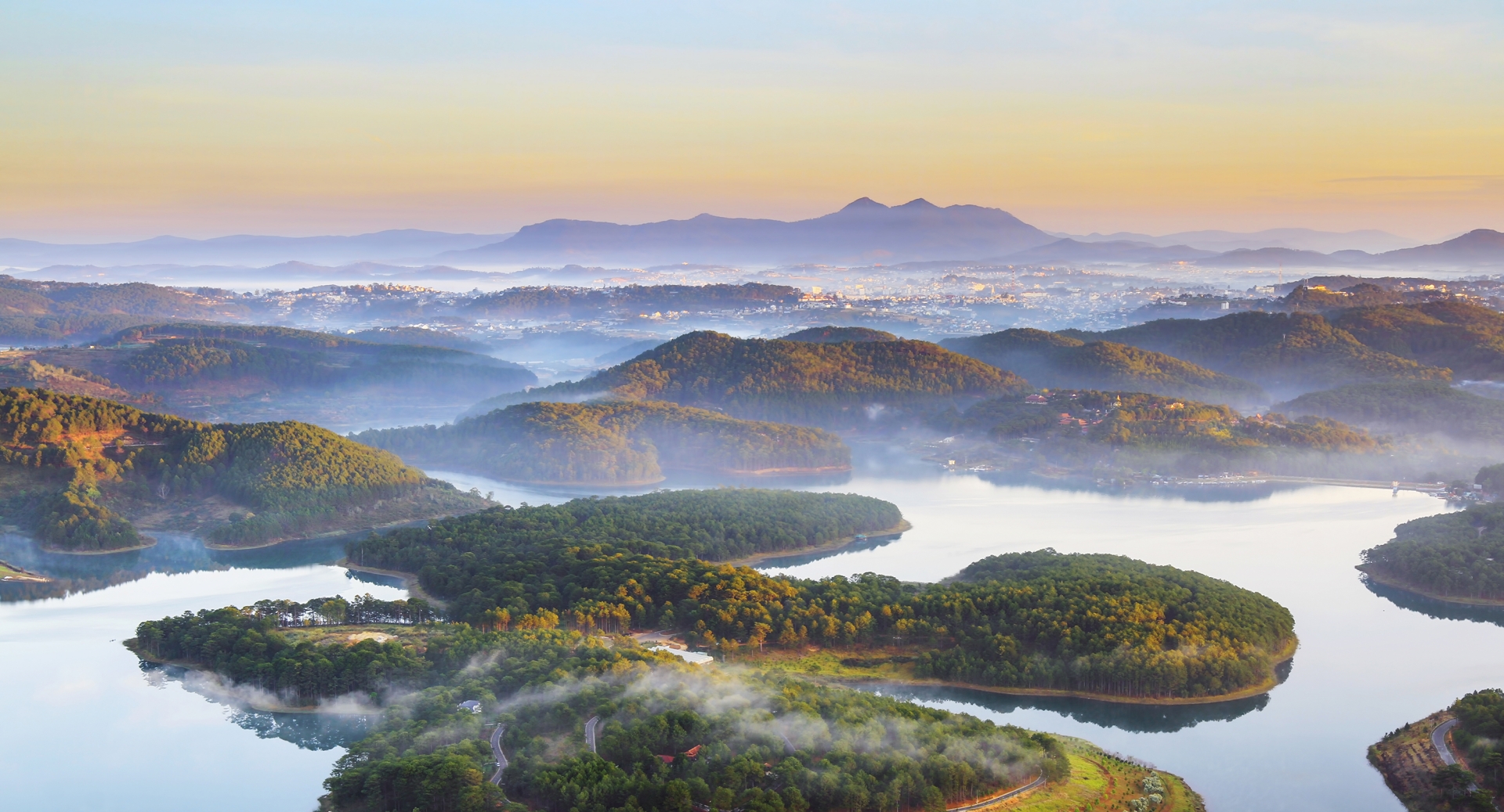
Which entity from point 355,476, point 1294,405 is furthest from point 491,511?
point 1294,405

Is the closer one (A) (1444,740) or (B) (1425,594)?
(A) (1444,740)

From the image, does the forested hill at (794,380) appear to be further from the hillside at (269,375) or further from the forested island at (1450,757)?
the forested island at (1450,757)

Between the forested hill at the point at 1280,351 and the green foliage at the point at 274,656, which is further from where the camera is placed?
the forested hill at the point at 1280,351

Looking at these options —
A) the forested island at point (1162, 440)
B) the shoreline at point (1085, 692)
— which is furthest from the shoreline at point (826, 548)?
the forested island at point (1162, 440)

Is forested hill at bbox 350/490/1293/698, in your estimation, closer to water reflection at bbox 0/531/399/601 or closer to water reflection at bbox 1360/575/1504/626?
water reflection at bbox 0/531/399/601

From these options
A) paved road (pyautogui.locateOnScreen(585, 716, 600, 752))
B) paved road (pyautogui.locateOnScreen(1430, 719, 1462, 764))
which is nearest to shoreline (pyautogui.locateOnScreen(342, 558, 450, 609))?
paved road (pyautogui.locateOnScreen(585, 716, 600, 752))

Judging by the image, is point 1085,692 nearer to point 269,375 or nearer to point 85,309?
point 269,375

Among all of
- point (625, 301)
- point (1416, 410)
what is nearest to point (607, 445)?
point (1416, 410)
